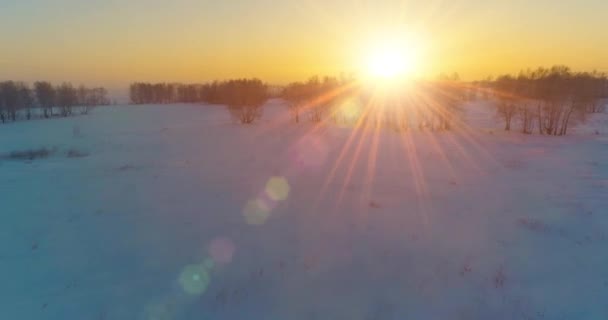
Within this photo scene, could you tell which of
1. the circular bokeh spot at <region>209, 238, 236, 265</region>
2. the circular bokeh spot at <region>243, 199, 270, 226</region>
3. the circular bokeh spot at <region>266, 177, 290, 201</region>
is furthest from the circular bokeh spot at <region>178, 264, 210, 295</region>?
the circular bokeh spot at <region>266, 177, 290, 201</region>

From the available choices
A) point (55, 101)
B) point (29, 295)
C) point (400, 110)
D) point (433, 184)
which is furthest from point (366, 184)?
point (55, 101)

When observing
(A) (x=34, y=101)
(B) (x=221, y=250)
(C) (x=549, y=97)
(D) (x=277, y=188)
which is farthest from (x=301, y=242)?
(A) (x=34, y=101)

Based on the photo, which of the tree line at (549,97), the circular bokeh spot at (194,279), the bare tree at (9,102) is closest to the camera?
the circular bokeh spot at (194,279)

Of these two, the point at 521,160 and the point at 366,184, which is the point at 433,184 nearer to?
the point at 366,184

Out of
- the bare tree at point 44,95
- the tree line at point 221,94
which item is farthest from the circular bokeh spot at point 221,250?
the bare tree at point 44,95

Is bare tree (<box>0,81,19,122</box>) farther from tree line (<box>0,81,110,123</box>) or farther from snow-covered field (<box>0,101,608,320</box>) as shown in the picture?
snow-covered field (<box>0,101,608,320</box>)

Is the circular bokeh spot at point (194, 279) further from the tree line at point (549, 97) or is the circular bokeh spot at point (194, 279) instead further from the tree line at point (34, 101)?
the tree line at point (34, 101)
